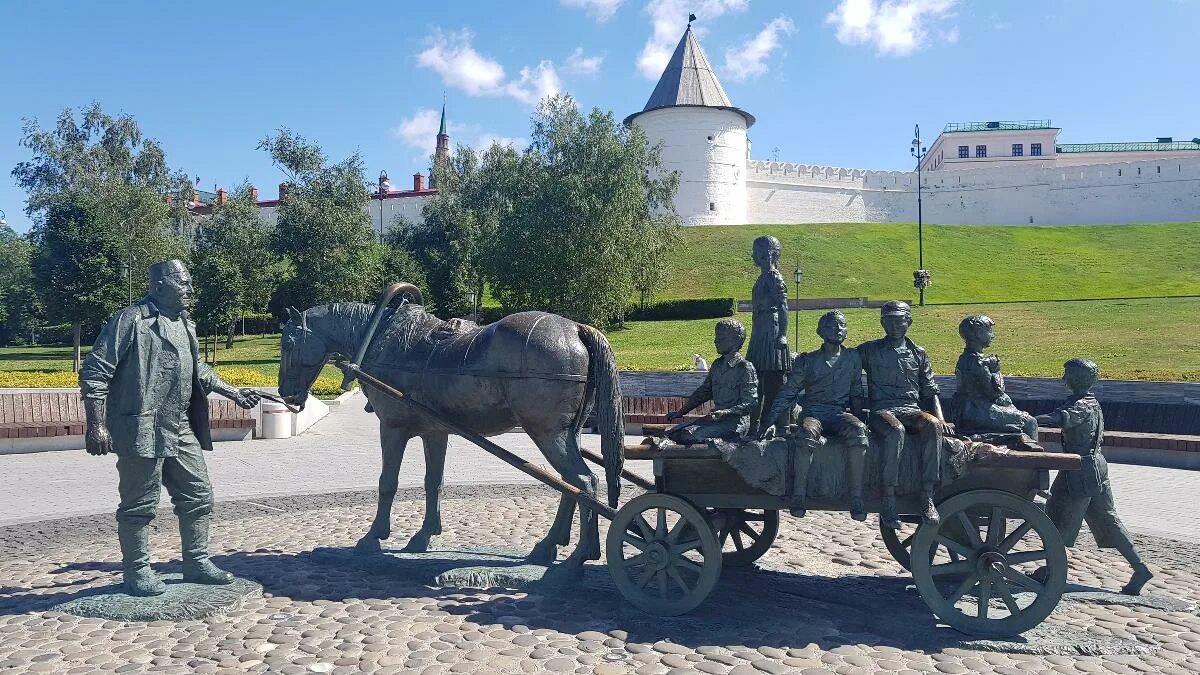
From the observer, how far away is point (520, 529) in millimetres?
7777

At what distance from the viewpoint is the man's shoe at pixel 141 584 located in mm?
5320

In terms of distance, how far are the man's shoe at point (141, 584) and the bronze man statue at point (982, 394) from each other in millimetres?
5273

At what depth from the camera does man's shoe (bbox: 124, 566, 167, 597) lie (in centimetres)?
532

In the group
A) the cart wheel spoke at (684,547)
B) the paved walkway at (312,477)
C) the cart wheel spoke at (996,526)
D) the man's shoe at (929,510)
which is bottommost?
Answer: the paved walkway at (312,477)

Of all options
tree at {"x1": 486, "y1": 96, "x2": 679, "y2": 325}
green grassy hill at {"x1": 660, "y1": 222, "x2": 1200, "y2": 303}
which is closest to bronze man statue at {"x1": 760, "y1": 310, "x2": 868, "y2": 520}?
tree at {"x1": 486, "y1": 96, "x2": 679, "y2": 325}

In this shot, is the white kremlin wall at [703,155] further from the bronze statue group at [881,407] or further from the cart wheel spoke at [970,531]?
the cart wheel spoke at [970,531]

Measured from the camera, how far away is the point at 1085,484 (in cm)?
544

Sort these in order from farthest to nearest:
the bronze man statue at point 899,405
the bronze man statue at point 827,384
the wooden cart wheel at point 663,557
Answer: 1. the bronze man statue at point 827,384
2. the wooden cart wheel at point 663,557
3. the bronze man statue at point 899,405

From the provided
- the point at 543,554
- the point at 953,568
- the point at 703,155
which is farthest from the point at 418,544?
the point at 703,155

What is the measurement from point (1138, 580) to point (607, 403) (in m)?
3.76

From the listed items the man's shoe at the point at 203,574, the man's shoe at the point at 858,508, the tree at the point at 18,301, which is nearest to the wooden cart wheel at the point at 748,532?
the man's shoe at the point at 858,508

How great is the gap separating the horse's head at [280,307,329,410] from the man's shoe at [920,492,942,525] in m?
4.27

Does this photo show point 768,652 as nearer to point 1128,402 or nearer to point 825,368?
point 825,368

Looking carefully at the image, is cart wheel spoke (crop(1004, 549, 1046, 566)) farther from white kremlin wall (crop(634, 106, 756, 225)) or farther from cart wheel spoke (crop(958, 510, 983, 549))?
white kremlin wall (crop(634, 106, 756, 225))
